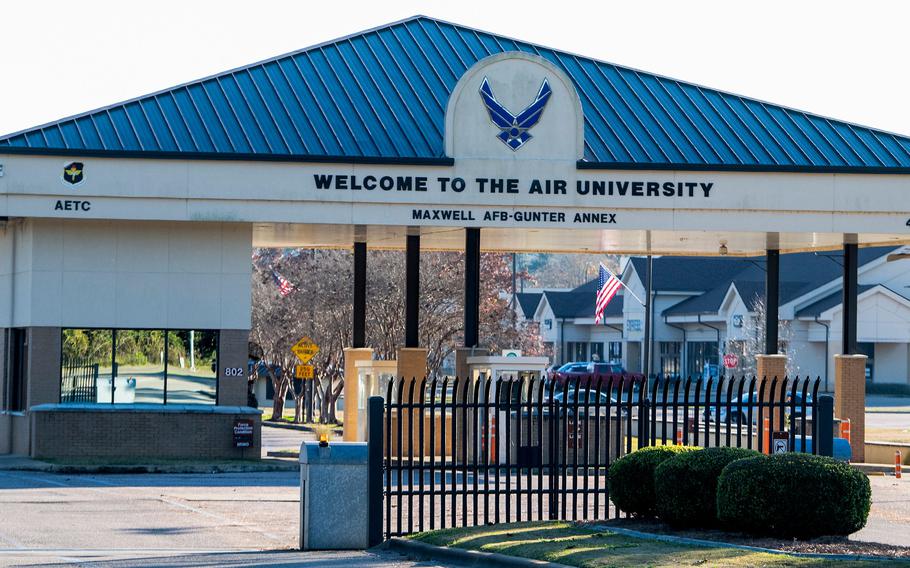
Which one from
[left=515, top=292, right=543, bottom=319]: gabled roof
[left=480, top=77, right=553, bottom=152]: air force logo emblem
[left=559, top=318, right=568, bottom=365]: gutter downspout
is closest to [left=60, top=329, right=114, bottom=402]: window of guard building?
[left=480, top=77, right=553, bottom=152]: air force logo emblem

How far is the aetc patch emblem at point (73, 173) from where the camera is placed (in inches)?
1132

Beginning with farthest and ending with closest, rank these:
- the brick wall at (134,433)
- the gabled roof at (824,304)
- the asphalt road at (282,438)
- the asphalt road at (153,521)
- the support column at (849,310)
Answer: the gabled roof at (824,304) < the asphalt road at (282,438) < the support column at (849,310) < the brick wall at (134,433) < the asphalt road at (153,521)

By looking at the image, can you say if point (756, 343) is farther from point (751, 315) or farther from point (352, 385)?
point (352, 385)

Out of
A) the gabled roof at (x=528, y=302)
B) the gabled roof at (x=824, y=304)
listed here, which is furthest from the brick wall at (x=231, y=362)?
the gabled roof at (x=528, y=302)

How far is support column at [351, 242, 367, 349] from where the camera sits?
3416cm

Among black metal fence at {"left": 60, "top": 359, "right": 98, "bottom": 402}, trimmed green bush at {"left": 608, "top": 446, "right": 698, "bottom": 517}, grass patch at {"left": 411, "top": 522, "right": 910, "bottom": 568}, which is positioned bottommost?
grass patch at {"left": 411, "top": 522, "right": 910, "bottom": 568}

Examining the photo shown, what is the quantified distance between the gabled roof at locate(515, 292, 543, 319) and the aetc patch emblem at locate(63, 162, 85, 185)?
7358 cm

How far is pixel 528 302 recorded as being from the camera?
10512 centimetres

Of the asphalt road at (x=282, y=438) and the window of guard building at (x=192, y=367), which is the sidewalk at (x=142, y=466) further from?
the asphalt road at (x=282, y=438)

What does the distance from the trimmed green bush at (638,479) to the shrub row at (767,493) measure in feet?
1.98

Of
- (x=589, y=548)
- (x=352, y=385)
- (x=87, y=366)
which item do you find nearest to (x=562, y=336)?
(x=352, y=385)

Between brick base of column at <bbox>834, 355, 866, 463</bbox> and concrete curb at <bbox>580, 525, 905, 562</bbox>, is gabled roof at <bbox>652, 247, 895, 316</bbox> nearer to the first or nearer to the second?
brick base of column at <bbox>834, 355, 866, 463</bbox>

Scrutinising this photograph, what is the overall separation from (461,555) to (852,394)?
66.4 feet

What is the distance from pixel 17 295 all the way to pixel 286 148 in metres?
6.80
